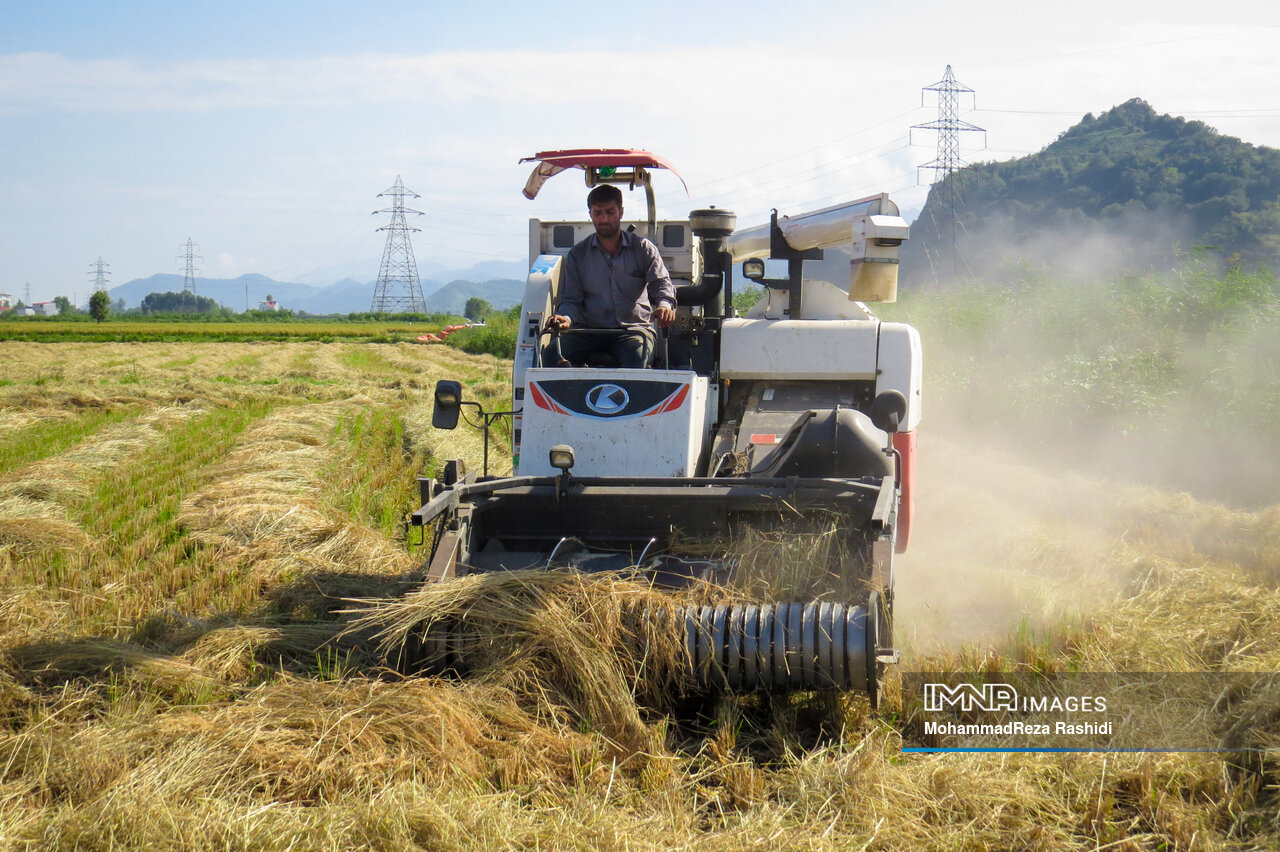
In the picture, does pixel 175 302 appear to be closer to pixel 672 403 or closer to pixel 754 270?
pixel 754 270

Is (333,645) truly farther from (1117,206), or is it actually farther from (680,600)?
(1117,206)

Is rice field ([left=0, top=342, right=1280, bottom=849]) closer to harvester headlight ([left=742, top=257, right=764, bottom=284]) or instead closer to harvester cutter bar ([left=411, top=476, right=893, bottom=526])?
harvester cutter bar ([left=411, top=476, right=893, bottom=526])

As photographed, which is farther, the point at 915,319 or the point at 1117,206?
the point at 1117,206

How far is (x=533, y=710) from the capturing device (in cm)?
356

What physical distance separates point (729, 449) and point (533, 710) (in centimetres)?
227

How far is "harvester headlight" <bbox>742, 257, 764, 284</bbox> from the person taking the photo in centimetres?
688

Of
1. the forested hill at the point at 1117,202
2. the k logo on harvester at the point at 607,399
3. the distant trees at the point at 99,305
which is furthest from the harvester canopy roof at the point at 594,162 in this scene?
the distant trees at the point at 99,305

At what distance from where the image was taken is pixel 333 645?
448 centimetres

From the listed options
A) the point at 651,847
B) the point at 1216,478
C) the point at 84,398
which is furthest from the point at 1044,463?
the point at 84,398

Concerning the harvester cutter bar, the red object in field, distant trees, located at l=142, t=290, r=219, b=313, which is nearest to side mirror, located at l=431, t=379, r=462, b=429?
the harvester cutter bar

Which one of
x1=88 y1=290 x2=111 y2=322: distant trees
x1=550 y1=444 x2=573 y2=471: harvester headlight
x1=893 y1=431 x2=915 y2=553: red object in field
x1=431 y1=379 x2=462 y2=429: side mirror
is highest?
x1=88 y1=290 x2=111 y2=322: distant trees

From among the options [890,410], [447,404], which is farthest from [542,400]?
[890,410]

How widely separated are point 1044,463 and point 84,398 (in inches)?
518

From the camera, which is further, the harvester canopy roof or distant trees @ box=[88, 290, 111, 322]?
distant trees @ box=[88, 290, 111, 322]
